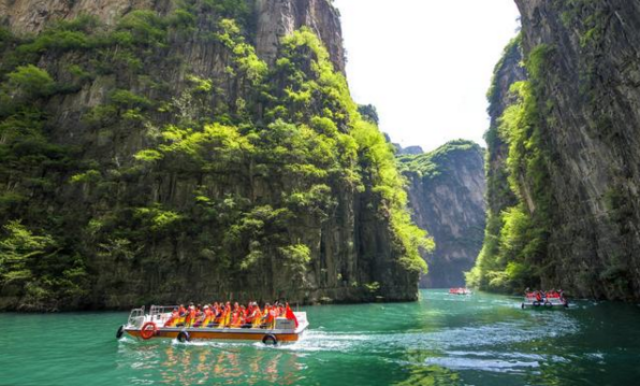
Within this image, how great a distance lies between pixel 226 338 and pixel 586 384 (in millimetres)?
15475

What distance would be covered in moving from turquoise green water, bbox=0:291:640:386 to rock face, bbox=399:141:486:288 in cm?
11520

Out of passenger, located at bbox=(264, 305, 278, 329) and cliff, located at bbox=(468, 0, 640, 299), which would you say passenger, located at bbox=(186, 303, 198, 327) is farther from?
cliff, located at bbox=(468, 0, 640, 299)

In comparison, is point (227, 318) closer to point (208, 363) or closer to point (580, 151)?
point (208, 363)

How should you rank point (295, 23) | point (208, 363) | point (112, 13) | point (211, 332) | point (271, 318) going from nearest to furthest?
1. point (208, 363)
2. point (211, 332)
3. point (271, 318)
4. point (112, 13)
5. point (295, 23)

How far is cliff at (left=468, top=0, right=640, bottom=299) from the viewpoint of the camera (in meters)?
25.8

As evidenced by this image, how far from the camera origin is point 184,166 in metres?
42.6

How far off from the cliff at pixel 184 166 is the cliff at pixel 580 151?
1547 centimetres

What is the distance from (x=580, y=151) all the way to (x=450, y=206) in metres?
109

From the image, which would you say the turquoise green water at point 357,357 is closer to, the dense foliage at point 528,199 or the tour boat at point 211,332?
the tour boat at point 211,332

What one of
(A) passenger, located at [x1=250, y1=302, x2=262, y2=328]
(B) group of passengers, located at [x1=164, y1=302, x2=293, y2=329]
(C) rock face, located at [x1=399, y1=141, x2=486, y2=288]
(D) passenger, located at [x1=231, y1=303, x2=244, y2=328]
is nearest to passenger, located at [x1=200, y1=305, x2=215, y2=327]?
(B) group of passengers, located at [x1=164, y1=302, x2=293, y2=329]

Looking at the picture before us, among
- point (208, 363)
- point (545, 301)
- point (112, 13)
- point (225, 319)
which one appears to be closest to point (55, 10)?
point (112, 13)

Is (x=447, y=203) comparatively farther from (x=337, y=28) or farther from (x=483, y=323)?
(x=483, y=323)

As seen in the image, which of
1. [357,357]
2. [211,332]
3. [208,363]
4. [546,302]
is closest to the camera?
[208,363]

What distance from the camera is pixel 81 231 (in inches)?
1507
